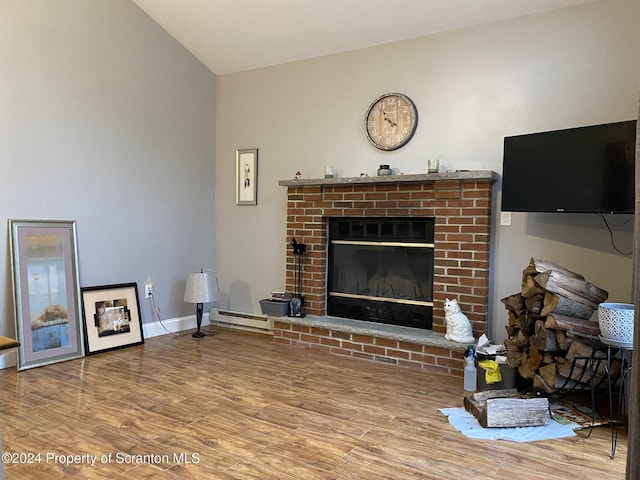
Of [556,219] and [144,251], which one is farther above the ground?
[556,219]

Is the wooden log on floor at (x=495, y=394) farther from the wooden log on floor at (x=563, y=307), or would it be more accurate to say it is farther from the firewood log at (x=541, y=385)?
the wooden log on floor at (x=563, y=307)

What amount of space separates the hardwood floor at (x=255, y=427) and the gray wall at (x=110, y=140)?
1.04m

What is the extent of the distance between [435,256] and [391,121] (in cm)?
118

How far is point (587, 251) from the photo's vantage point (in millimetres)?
3262

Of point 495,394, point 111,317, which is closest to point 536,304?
point 495,394

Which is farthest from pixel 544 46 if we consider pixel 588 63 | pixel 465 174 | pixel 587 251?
pixel 587 251

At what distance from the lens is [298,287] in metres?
4.41

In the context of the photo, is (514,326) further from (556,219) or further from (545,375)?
(556,219)

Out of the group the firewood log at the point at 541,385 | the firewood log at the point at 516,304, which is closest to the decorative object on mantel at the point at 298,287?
→ the firewood log at the point at 516,304

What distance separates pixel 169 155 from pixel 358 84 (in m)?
1.87

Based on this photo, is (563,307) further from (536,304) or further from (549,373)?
(549,373)

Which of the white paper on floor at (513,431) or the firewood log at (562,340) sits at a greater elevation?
the firewood log at (562,340)

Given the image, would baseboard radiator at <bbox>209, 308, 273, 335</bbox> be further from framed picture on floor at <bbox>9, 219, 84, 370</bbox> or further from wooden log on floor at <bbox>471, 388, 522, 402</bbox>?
wooden log on floor at <bbox>471, 388, 522, 402</bbox>

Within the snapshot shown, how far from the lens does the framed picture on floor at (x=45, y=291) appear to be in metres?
3.43
